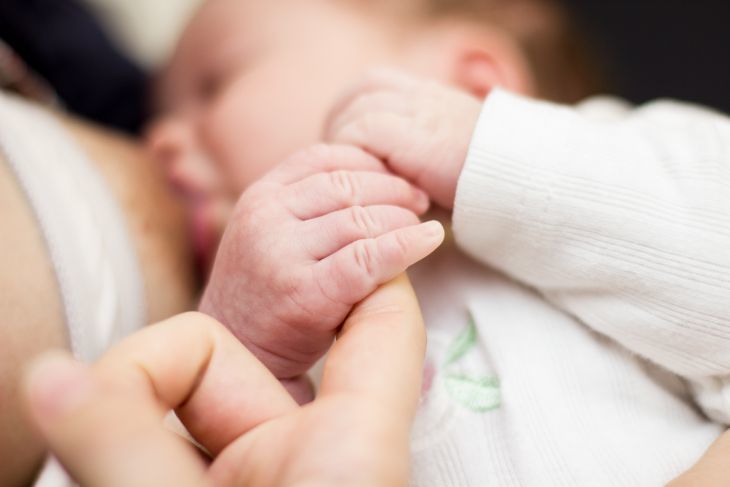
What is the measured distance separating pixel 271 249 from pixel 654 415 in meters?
0.35

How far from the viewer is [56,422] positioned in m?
0.33

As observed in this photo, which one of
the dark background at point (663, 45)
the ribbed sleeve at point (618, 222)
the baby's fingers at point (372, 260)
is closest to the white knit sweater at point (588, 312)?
the ribbed sleeve at point (618, 222)

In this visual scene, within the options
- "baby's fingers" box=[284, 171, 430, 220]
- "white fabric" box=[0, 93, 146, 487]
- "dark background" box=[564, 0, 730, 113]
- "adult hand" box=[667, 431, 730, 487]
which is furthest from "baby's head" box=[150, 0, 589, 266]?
"adult hand" box=[667, 431, 730, 487]

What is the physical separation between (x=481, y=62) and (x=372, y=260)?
1.51 ft

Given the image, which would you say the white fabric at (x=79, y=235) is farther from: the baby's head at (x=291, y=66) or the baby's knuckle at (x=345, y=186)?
the baby's knuckle at (x=345, y=186)

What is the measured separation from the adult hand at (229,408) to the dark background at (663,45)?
3.29 ft

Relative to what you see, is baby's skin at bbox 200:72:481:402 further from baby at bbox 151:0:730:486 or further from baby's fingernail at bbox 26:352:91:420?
baby's fingernail at bbox 26:352:91:420

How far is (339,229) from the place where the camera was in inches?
20.0

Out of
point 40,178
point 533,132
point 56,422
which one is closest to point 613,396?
point 533,132

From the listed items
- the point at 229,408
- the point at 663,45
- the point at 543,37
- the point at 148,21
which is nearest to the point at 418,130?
the point at 229,408

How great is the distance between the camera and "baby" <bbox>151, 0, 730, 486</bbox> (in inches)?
20.5

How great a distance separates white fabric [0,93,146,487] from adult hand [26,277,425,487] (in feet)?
0.88

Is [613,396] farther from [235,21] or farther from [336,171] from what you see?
[235,21]

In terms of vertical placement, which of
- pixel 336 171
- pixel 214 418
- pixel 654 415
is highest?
pixel 336 171
